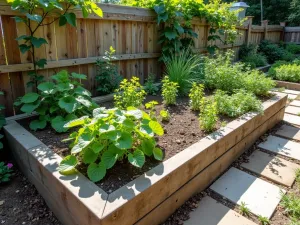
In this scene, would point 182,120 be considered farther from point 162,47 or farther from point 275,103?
point 162,47

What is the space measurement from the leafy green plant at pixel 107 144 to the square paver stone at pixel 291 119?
8.94 feet

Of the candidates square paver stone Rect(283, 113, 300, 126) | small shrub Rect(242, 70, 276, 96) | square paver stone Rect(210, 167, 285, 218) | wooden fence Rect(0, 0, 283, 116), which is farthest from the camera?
square paver stone Rect(283, 113, 300, 126)

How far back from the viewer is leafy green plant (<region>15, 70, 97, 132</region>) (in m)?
2.12

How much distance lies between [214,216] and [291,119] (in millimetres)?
2644

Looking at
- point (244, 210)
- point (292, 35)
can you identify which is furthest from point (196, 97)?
point (292, 35)

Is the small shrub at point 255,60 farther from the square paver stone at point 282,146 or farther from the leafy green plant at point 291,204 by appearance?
the leafy green plant at point 291,204

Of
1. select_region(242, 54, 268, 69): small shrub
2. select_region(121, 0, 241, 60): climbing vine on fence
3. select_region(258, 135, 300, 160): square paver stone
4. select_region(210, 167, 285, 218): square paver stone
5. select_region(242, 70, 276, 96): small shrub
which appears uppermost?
select_region(121, 0, 241, 60): climbing vine on fence

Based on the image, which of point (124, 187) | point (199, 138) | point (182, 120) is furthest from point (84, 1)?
point (124, 187)

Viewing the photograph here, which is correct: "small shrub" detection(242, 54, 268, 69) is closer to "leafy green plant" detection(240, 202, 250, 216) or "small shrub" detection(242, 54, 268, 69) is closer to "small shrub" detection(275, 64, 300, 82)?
"small shrub" detection(275, 64, 300, 82)

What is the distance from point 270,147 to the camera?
2.73m

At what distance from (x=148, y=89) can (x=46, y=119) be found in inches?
64.6

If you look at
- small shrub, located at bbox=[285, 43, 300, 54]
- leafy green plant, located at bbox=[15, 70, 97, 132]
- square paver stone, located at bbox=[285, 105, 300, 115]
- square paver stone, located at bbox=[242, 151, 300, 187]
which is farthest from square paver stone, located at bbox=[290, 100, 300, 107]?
small shrub, located at bbox=[285, 43, 300, 54]

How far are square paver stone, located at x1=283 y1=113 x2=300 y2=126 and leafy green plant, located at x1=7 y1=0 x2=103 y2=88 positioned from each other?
10.3ft

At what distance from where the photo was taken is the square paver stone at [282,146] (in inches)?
102
